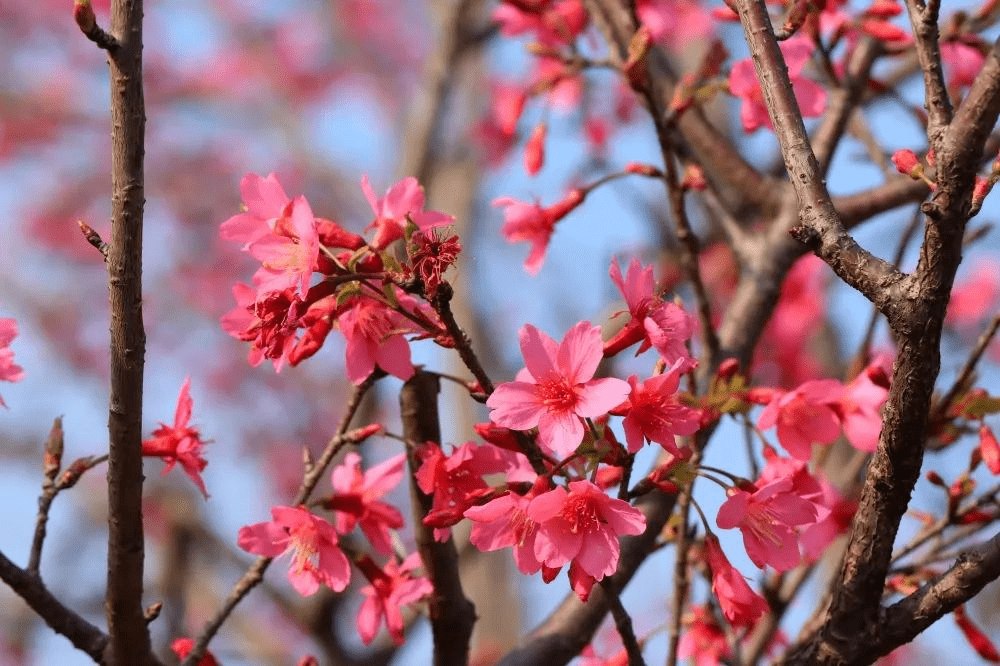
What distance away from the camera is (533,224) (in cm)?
236

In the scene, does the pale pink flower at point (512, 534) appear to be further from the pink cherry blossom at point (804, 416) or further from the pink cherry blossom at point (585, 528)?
the pink cherry blossom at point (804, 416)

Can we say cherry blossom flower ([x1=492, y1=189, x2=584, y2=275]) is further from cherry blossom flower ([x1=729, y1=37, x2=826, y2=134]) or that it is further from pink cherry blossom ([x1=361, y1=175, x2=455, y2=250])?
pink cherry blossom ([x1=361, y1=175, x2=455, y2=250])

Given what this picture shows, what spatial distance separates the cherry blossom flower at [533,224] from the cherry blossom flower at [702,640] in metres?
0.86

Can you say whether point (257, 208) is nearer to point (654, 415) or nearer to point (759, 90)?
point (654, 415)

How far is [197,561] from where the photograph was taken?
16.8ft

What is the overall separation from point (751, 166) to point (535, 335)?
6.19ft

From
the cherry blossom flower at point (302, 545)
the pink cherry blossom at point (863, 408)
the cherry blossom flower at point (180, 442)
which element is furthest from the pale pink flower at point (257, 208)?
the pink cherry blossom at point (863, 408)

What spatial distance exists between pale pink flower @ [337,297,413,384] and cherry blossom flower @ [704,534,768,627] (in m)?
0.57

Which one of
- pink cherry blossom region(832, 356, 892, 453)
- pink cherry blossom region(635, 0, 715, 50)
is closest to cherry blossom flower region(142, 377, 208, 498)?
pink cherry blossom region(832, 356, 892, 453)

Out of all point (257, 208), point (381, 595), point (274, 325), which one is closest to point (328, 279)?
point (274, 325)

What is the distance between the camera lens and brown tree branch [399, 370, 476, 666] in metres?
1.83

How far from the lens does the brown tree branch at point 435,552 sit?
1.83 meters

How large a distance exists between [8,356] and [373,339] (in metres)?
0.57

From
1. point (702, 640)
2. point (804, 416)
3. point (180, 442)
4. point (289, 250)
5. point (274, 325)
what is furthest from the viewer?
point (702, 640)
